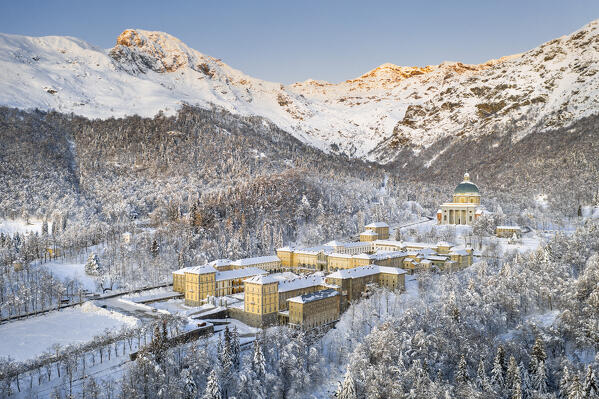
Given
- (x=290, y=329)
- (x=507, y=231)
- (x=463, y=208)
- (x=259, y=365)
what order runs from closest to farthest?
1. (x=259, y=365)
2. (x=290, y=329)
3. (x=507, y=231)
4. (x=463, y=208)

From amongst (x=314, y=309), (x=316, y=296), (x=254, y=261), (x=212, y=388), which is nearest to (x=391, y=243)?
(x=254, y=261)

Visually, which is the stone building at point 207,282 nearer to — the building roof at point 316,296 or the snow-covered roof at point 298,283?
the snow-covered roof at point 298,283

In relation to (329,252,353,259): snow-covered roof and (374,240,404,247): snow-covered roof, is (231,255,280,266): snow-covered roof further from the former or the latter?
(374,240,404,247): snow-covered roof

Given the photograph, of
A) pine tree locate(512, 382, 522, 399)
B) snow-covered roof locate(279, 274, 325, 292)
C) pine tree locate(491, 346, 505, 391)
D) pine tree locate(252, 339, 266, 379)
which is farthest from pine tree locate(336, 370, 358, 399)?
snow-covered roof locate(279, 274, 325, 292)

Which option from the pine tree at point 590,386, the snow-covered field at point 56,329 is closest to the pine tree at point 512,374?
the pine tree at point 590,386

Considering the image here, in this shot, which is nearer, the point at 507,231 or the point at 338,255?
the point at 338,255

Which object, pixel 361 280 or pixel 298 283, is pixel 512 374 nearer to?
pixel 361 280
